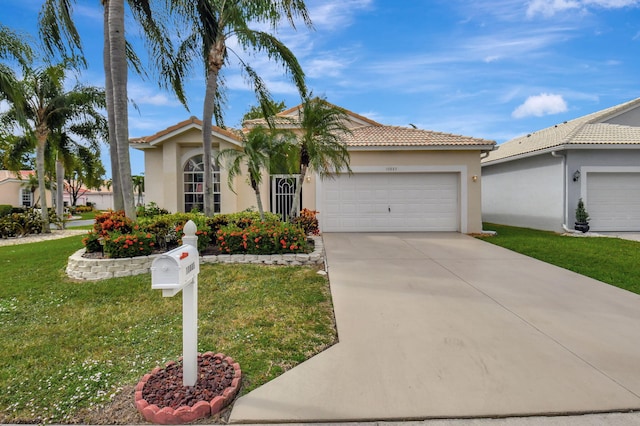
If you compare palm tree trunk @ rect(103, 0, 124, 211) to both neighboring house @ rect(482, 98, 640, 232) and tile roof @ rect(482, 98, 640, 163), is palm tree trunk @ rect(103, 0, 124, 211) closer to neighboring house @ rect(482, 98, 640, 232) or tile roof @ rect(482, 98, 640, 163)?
tile roof @ rect(482, 98, 640, 163)

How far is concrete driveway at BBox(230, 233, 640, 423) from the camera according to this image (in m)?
2.63

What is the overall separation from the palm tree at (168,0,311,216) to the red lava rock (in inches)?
269

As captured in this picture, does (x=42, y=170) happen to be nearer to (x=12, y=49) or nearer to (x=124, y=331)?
(x=12, y=49)

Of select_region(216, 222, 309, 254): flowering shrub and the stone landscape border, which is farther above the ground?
select_region(216, 222, 309, 254): flowering shrub

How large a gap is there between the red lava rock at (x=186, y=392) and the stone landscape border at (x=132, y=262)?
14.4 ft

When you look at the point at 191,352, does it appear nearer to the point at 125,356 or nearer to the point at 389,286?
the point at 125,356

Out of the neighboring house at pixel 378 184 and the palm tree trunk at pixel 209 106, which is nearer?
the palm tree trunk at pixel 209 106

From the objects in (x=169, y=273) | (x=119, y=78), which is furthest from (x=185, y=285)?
(x=119, y=78)

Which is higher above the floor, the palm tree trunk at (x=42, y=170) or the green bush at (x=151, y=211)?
the palm tree trunk at (x=42, y=170)

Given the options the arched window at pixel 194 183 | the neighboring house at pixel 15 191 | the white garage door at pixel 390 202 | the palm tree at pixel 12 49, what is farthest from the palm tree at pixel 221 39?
the neighboring house at pixel 15 191

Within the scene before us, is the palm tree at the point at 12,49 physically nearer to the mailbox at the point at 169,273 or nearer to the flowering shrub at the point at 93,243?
the flowering shrub at the point at 93,243

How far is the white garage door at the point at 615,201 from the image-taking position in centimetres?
1269

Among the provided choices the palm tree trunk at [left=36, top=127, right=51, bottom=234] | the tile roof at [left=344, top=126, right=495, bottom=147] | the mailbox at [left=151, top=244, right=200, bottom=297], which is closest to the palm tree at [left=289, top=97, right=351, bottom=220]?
the tile roof at [left=344, top=126, right=495, bottom=147]

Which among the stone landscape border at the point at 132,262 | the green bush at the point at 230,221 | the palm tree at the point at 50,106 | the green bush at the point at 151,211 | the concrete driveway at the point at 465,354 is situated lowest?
the concrete driveway at the point at 465,354
